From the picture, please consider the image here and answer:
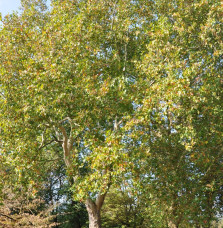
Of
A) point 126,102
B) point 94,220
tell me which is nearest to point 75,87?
point 126,102

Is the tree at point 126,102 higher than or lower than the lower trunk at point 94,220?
higher

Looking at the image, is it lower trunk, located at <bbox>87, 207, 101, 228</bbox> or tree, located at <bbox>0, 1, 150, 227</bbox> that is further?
lower trunk, located at <bbox>87, 207, 101, 228</bbox>

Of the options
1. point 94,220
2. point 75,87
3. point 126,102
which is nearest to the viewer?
point 75,87

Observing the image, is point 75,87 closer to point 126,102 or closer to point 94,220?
point 126,102

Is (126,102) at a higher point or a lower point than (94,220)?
higher

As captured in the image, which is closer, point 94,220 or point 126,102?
point 126,102

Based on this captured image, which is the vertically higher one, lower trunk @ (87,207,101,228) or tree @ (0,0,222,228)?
tree @ (0,0,222,228)

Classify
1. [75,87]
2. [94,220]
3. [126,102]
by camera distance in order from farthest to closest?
1. [94,220]
2. [126,102]
3. [75,87]

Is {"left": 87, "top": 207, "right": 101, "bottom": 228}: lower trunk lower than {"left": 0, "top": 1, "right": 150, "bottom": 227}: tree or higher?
lower

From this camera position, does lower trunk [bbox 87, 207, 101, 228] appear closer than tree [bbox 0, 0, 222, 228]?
No

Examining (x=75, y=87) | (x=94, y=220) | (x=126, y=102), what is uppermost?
(x=75, y=87)

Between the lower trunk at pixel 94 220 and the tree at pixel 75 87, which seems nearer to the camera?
the tree at pixel 75 87

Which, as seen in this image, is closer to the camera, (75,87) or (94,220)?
(75,87)

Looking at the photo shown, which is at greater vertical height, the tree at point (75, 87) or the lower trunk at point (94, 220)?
the tree at point (75, 87)
